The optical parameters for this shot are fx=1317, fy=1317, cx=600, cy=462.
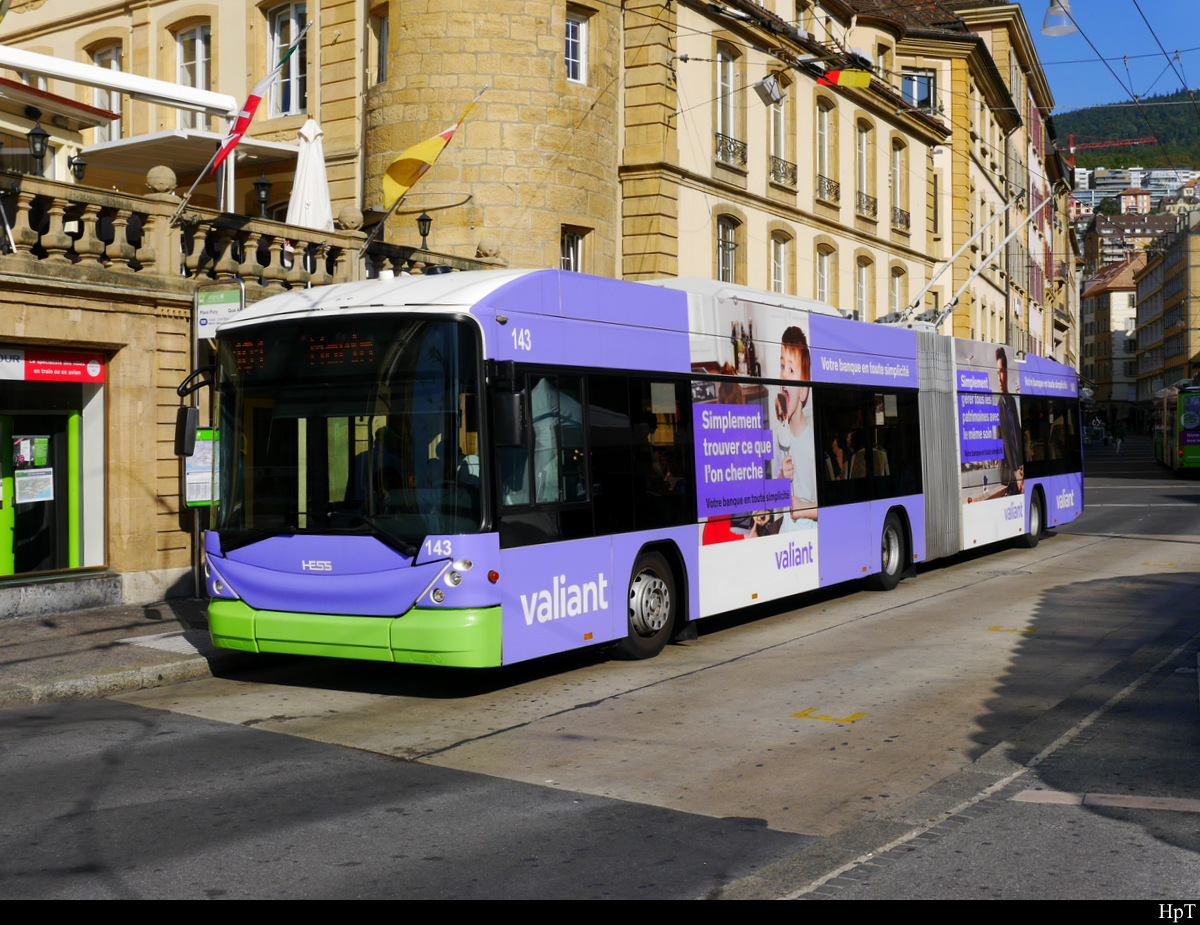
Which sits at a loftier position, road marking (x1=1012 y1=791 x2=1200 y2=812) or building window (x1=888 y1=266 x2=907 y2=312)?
building window (x1=888 y1=266 x2=907 y2=312)

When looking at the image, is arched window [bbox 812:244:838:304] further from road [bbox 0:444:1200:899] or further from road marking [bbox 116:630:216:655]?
road marking [bbox 116:630:216:655]

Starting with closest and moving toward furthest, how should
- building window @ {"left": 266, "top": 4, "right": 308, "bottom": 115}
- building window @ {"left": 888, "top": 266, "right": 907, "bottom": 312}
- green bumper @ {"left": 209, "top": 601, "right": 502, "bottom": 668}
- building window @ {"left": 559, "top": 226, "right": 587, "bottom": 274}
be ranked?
green bumper @ {"left": 209, "top": 601, "right": 502, "bottom": 668}, building window @ {"left": 559, "top": 226, "right": 587, "bottom": 274}, building window @ {"left": 266, "top": 4, "right": 308, "bottom": 115}, building window @ {"left": 888, "top": 266, "right": 907, "bottom": 312}

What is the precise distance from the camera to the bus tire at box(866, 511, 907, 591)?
15.3 metres

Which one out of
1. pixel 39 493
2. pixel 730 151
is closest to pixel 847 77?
pixel 730 151

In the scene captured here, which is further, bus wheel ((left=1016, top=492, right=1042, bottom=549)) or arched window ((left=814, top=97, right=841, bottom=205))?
arched window ((left=814, top=97, right=841, bottom=205))

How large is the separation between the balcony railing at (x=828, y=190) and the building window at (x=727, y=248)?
4.75 meters

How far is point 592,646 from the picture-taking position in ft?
32.8

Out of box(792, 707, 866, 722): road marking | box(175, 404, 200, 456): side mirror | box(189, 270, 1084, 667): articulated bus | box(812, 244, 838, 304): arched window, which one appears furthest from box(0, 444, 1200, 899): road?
box(812, 244, 838, 304): arched window

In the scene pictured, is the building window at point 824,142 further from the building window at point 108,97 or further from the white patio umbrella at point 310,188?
the white patio umbrella at point 310,188

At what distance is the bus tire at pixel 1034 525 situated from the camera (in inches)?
809

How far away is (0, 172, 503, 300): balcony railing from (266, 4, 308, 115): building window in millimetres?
8233

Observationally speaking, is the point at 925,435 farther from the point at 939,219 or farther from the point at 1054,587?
the point at 939,219

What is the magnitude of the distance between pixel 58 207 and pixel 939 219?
34.3 meters

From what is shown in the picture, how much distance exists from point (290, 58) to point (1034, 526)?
1509cm
